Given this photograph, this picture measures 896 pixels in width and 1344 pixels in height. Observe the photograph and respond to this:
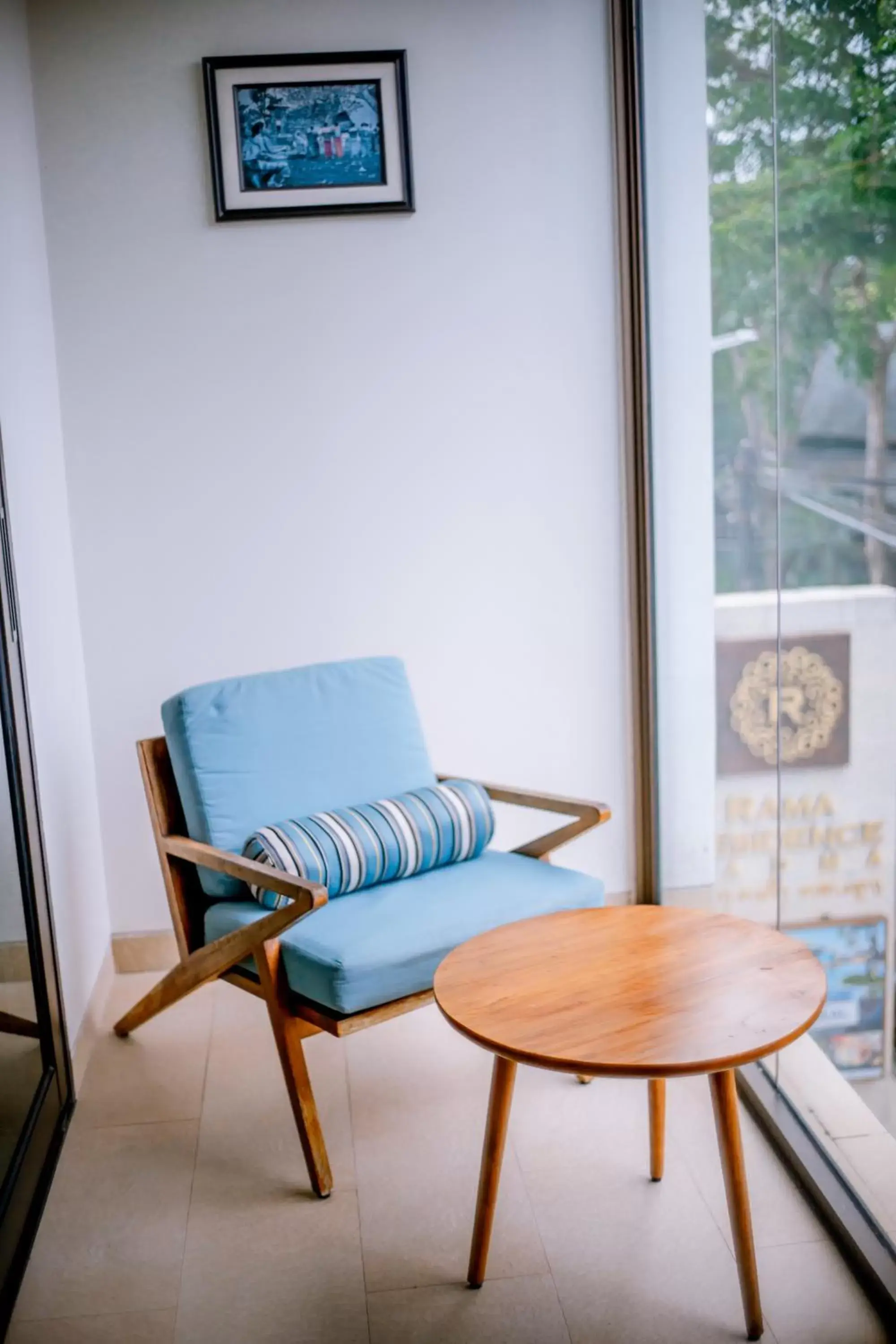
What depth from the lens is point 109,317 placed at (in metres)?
2.83

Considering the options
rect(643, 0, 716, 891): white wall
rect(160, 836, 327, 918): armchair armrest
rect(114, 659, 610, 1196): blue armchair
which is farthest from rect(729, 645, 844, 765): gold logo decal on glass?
rect(160, 836, 327, 918): armchair armrest

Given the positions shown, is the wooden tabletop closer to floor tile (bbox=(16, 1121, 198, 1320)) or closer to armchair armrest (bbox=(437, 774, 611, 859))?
armchair armrest (bbox=(437, 774, 611, 859))

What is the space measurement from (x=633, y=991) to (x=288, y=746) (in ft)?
3.57

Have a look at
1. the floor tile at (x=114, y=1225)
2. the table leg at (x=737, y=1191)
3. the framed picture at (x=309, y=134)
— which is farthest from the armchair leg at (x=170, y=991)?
the framed picture at (x=309, y=134)

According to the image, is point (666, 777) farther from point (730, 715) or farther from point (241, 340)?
point (241, 340)

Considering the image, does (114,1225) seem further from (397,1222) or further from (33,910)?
(33,910)

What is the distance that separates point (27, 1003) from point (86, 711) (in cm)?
95

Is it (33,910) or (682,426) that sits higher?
(682,426)

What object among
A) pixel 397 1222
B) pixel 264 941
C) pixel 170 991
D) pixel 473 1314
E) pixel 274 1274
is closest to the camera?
pixel 473 1314

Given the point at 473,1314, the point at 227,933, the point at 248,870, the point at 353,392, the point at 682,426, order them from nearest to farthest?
the point at 473,1314
the point at 248,870
the point at 227,933
the point at 682,426
the point at 353,392

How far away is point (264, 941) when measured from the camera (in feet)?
6.83

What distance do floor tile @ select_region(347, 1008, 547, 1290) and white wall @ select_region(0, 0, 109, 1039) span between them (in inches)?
28.2

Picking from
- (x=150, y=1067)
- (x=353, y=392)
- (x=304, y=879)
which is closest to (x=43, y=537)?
(x=353, y=392)

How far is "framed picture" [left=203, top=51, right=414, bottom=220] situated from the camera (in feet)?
9.06
